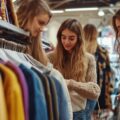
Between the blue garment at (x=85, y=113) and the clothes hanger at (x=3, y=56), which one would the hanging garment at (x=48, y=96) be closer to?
the clothes hanger at (x=3, y=56)

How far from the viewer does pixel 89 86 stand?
238 cm

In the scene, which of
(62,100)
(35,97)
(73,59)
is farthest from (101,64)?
(35,97)

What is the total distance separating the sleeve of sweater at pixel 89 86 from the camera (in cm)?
231

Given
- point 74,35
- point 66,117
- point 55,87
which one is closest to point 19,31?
point 55,87

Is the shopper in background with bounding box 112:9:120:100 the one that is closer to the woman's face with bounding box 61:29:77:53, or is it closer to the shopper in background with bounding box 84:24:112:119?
the woman's face with bounding box 61:29:77:53

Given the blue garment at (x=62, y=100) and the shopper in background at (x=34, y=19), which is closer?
the blue garment at (x=62, y=100)

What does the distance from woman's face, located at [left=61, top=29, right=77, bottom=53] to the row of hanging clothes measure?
88cm

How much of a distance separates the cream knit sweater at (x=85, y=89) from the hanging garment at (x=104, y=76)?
1.39m

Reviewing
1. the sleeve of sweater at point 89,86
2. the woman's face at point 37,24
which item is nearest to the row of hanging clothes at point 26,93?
the woman's face at point 37,24

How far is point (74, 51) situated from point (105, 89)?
5.46ft

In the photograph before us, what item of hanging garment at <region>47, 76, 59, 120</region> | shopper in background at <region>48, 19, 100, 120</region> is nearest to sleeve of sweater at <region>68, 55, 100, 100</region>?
shopper in background at <region>48, 19, 100, 120</region>

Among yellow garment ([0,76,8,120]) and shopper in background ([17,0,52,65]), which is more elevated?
shopper in background ([17,0,52,65])

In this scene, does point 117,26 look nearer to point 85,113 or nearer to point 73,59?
point 73,59

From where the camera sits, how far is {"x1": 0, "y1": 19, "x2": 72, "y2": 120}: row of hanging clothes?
105 centimetres
